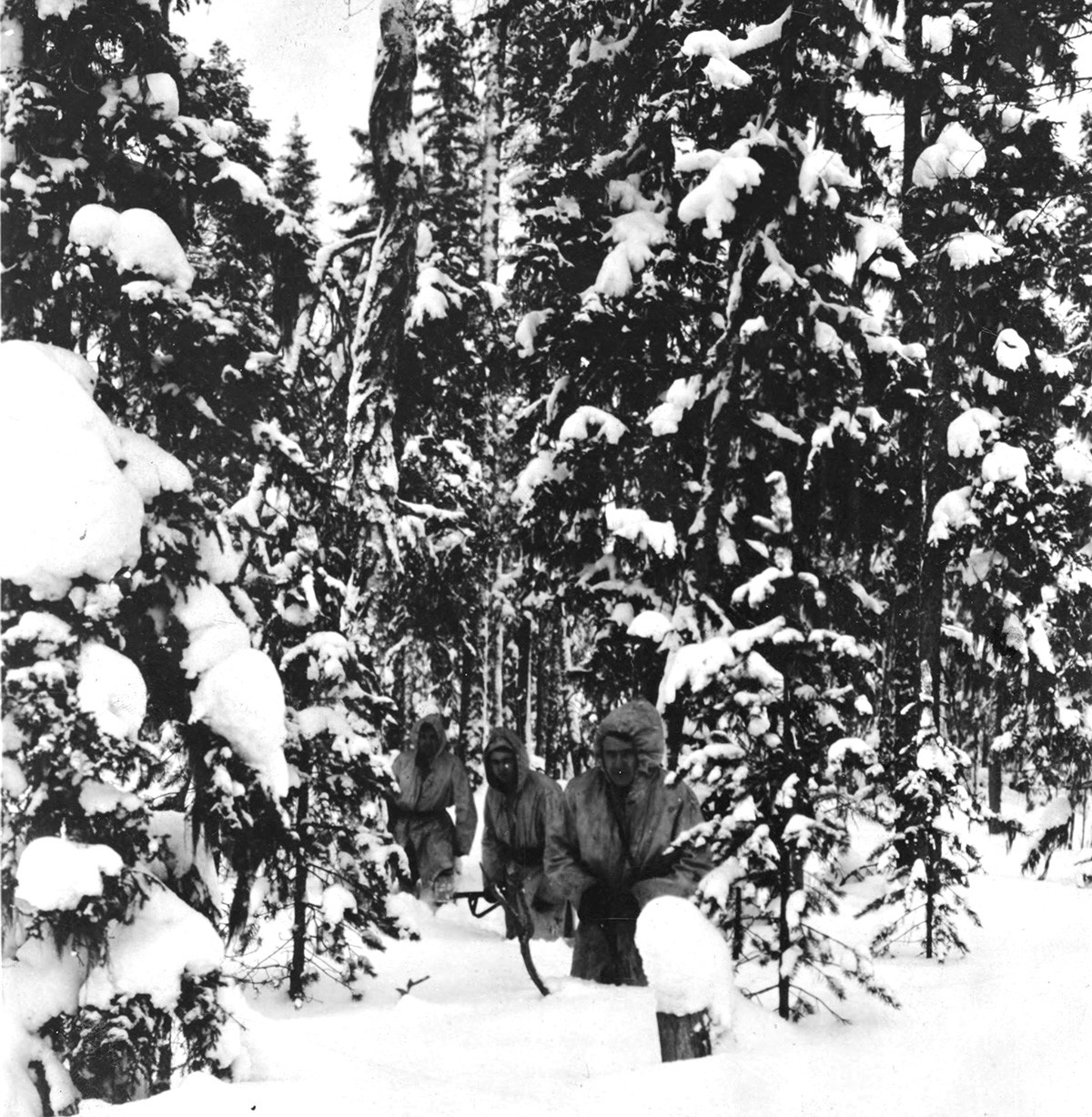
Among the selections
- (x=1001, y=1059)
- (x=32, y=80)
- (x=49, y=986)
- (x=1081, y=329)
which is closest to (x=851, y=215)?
(x=32, y=80)

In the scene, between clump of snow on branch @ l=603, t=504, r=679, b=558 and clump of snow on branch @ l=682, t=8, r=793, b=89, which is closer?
clump of snow on branch @ l=682, t=8, r=793, b=89

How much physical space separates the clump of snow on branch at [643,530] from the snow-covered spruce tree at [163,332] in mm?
4939

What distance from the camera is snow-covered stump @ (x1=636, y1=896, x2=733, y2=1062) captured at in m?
4.02

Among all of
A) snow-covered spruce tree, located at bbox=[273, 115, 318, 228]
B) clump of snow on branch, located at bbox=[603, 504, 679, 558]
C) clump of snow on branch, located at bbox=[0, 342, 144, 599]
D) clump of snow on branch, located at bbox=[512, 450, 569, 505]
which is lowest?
clump of snow on branch, located at bbox=[0, 342, 144, 599]

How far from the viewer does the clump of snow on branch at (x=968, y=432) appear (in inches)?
460

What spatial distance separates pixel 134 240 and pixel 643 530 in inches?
249

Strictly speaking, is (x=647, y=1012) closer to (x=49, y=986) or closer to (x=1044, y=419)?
(x=49, y=986)

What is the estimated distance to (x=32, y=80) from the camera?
5215 mm

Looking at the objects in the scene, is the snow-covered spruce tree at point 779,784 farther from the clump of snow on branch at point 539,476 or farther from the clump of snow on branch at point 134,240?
the clump of snow on branch at point 539,476

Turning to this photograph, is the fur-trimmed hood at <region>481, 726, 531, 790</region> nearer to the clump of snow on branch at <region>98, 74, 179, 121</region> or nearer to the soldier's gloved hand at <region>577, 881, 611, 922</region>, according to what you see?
the soldier's gloved hand at <region>577, 881, 611, 922</region>

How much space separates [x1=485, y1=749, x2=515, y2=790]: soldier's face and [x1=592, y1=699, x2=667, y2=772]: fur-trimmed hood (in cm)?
303

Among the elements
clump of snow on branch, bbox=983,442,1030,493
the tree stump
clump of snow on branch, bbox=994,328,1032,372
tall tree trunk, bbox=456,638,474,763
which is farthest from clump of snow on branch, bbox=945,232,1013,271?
tall tree trunk, bbox=456,638,474,763

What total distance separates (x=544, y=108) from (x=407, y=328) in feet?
18.9

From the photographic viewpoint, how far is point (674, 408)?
1062 cm
